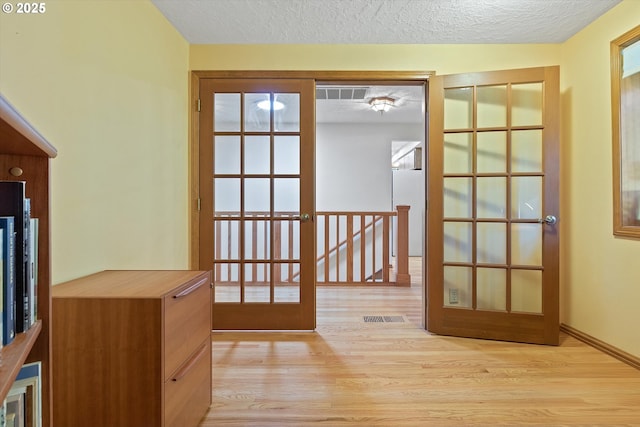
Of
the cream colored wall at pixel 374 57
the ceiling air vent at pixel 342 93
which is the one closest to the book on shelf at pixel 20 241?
the cream colored wall at pixel 374 57

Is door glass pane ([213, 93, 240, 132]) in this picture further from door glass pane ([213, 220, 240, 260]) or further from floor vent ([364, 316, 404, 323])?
floor vent ([364, 316, 404, 323])

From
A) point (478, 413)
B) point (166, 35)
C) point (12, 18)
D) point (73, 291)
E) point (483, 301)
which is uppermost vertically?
point (166, 35)

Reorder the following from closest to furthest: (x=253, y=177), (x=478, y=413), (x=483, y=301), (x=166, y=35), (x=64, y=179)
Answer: (x=64, y=179)
(x=478, y=413)
(x=166, y=35)
(x=483, y=301)
(x=253, y=177)

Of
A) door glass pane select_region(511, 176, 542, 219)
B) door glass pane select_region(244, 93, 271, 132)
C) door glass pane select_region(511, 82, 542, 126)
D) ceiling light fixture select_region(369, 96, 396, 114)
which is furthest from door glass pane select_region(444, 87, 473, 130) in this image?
ceiling light fixture select_region(369, 96, 396, 114)

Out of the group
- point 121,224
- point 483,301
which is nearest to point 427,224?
point 483,301

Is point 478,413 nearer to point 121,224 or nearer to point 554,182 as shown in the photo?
point 554,182

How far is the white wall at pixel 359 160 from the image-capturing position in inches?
206

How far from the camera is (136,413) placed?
41.7 inches

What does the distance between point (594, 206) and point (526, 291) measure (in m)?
0.74

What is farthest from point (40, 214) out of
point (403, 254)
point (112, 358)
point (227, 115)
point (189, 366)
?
point (403, 254)

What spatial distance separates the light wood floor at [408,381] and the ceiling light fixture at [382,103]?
2629 mm

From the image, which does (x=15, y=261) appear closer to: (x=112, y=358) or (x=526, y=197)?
(x=112, y=358)

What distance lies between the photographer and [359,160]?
207 inches

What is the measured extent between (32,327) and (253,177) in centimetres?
198
